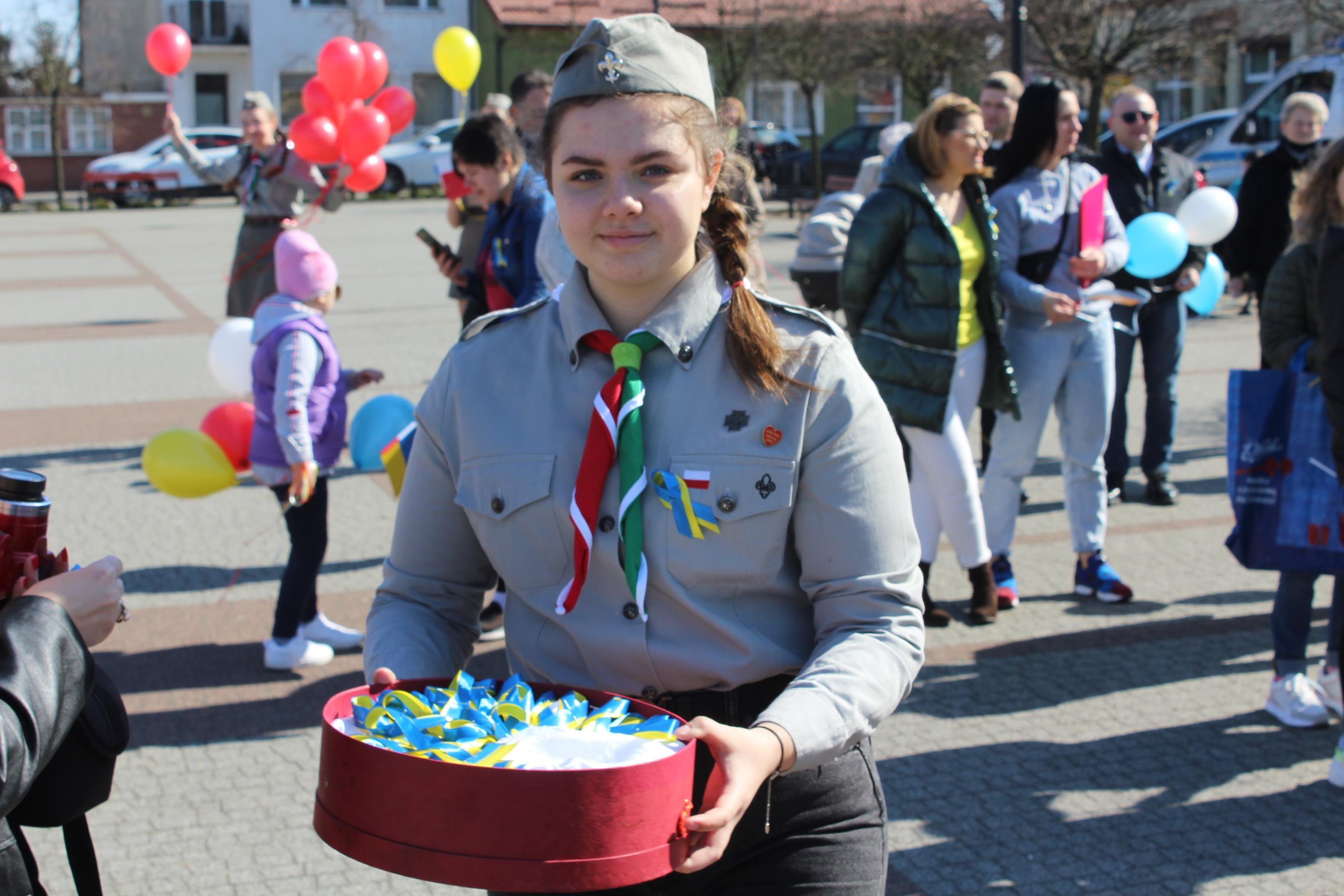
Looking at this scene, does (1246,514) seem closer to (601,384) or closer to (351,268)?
(601,384)

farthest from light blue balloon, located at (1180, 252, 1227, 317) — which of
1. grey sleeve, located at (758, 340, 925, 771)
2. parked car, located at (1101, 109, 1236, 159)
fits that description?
parked car, located at (1101, 109, 1236, 159)

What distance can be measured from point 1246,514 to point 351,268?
622 inches

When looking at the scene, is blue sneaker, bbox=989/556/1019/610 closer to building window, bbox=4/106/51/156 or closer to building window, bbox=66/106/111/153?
building window, bbox=4/106/51/156

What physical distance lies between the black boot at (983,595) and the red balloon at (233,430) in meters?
2.94

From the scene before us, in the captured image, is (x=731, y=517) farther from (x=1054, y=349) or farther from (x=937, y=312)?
(x=1054, y=349)

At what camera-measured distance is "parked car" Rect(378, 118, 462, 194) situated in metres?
33.7

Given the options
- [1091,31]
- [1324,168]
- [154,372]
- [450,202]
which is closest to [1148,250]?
[1324,168]

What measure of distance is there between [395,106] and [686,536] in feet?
24.0

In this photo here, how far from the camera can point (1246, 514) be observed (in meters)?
4.39

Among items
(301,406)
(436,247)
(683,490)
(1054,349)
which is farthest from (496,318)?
(1054,349)

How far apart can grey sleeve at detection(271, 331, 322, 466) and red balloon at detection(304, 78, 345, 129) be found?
328 centimetres

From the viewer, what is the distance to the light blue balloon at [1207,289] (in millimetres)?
7434

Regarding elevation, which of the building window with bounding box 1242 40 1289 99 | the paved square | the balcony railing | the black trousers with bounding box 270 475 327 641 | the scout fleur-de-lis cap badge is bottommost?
the paved square

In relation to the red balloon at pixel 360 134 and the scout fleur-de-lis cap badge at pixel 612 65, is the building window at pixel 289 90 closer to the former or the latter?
the red balloon at pixel 360 134
